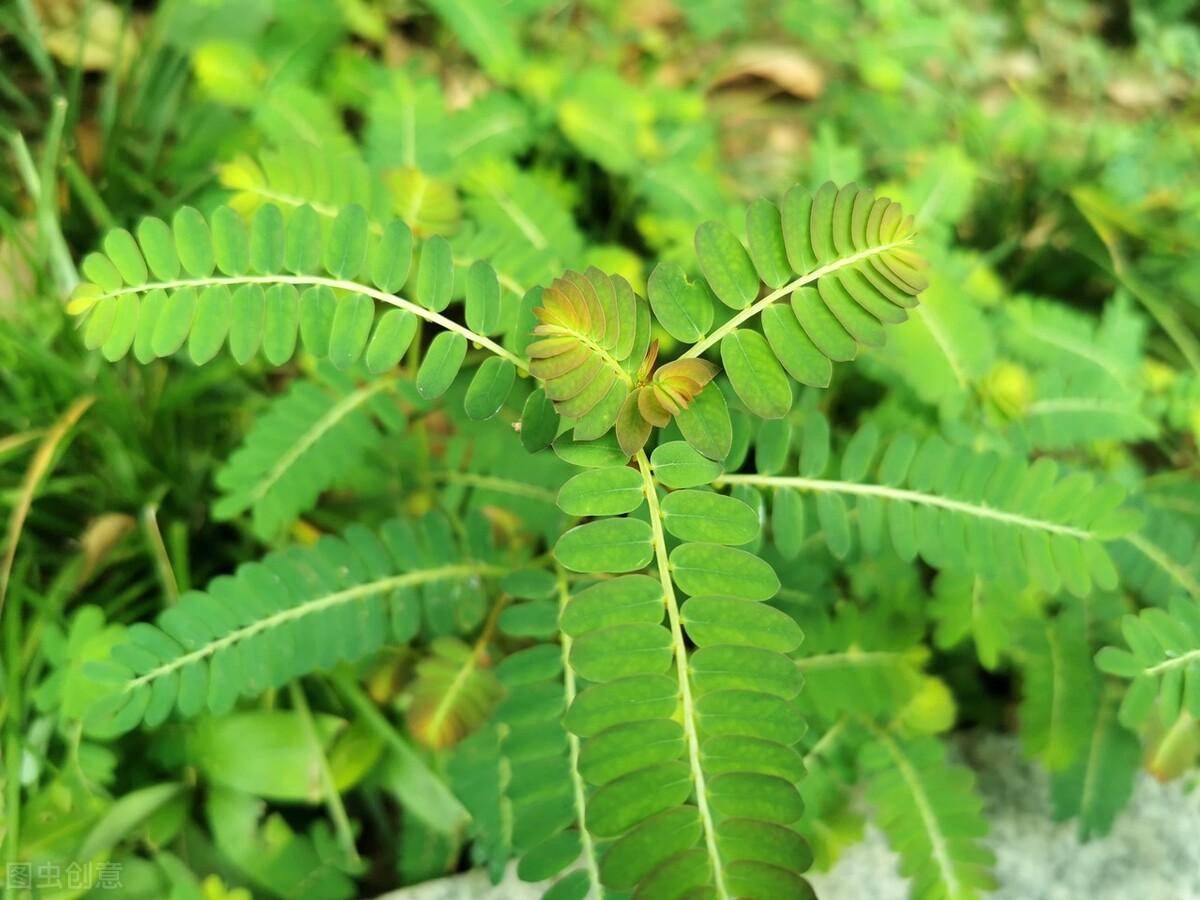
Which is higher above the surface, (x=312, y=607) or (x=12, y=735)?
(x=312, y=607)

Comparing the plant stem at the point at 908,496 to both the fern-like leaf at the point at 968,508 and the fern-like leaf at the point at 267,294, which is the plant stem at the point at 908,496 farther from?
the fern-like leaf at the point at 267,294

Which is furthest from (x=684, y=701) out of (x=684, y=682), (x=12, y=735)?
(x=12, y=735)

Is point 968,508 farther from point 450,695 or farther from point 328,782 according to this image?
point 328,782

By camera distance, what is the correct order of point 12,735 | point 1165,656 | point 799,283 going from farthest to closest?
point 12,735
point 1165,656
point 799,283

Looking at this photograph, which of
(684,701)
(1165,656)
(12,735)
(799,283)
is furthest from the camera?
(12,735)

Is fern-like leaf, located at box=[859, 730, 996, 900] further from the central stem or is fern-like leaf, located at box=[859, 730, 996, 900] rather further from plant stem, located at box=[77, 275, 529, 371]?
plant stem, located at box=[77, 275, 529, 371]

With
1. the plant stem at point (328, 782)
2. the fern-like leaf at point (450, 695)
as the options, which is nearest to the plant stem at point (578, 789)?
the fern-like leaf at point (450, 695)

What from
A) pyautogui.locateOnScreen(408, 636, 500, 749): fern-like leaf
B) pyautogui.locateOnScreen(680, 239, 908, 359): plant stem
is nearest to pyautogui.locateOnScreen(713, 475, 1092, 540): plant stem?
pyautogui.locateOnScreen(680, 239, 908, 359): plant stem
